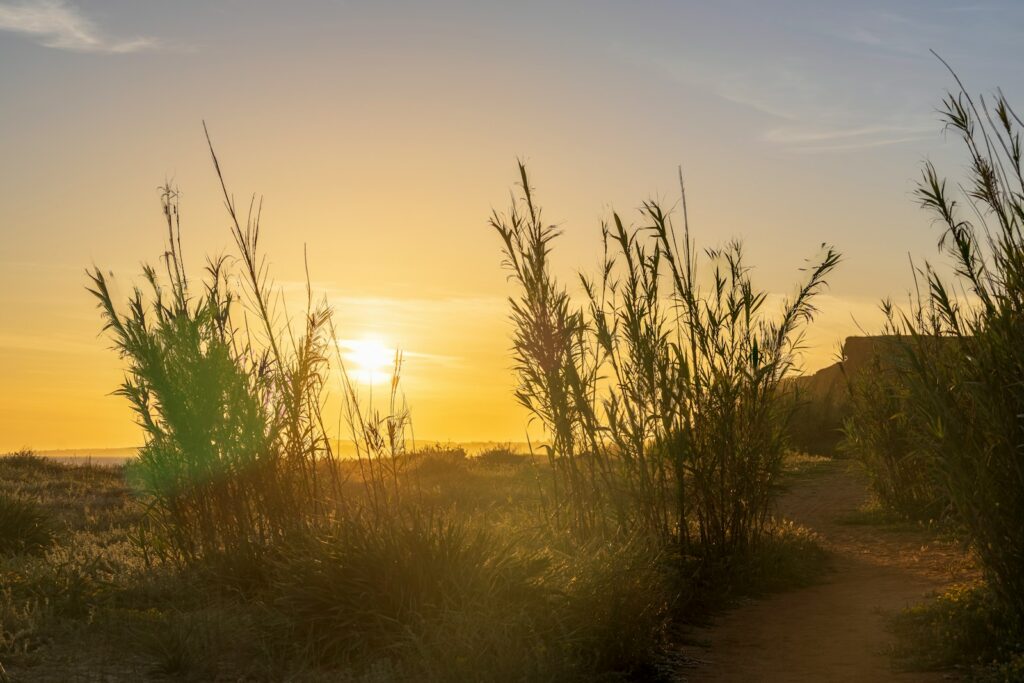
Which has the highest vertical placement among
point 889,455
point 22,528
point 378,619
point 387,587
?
point 22,528

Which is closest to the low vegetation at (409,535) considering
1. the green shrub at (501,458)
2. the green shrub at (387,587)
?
the green shrub at (387,587)

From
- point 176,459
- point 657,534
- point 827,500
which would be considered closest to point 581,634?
point 657,534

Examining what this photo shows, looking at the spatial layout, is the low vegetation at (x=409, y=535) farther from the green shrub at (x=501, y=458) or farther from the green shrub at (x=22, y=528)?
the green shrub at (x=501, y=458)

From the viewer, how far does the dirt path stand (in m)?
6.29

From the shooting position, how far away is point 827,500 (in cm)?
1441

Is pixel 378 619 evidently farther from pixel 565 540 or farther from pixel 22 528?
pixel 22 528

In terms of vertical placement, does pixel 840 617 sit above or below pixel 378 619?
below

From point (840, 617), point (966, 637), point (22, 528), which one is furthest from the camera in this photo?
point (22, 528)

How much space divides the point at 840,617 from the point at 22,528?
9.00 m

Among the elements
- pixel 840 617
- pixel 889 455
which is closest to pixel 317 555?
pixel 840 617

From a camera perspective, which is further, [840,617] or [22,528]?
[22,528]

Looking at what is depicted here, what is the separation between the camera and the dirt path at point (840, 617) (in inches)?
247

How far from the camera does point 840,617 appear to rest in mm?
7668

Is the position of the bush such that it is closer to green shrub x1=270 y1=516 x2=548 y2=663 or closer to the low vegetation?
the low vegetation
